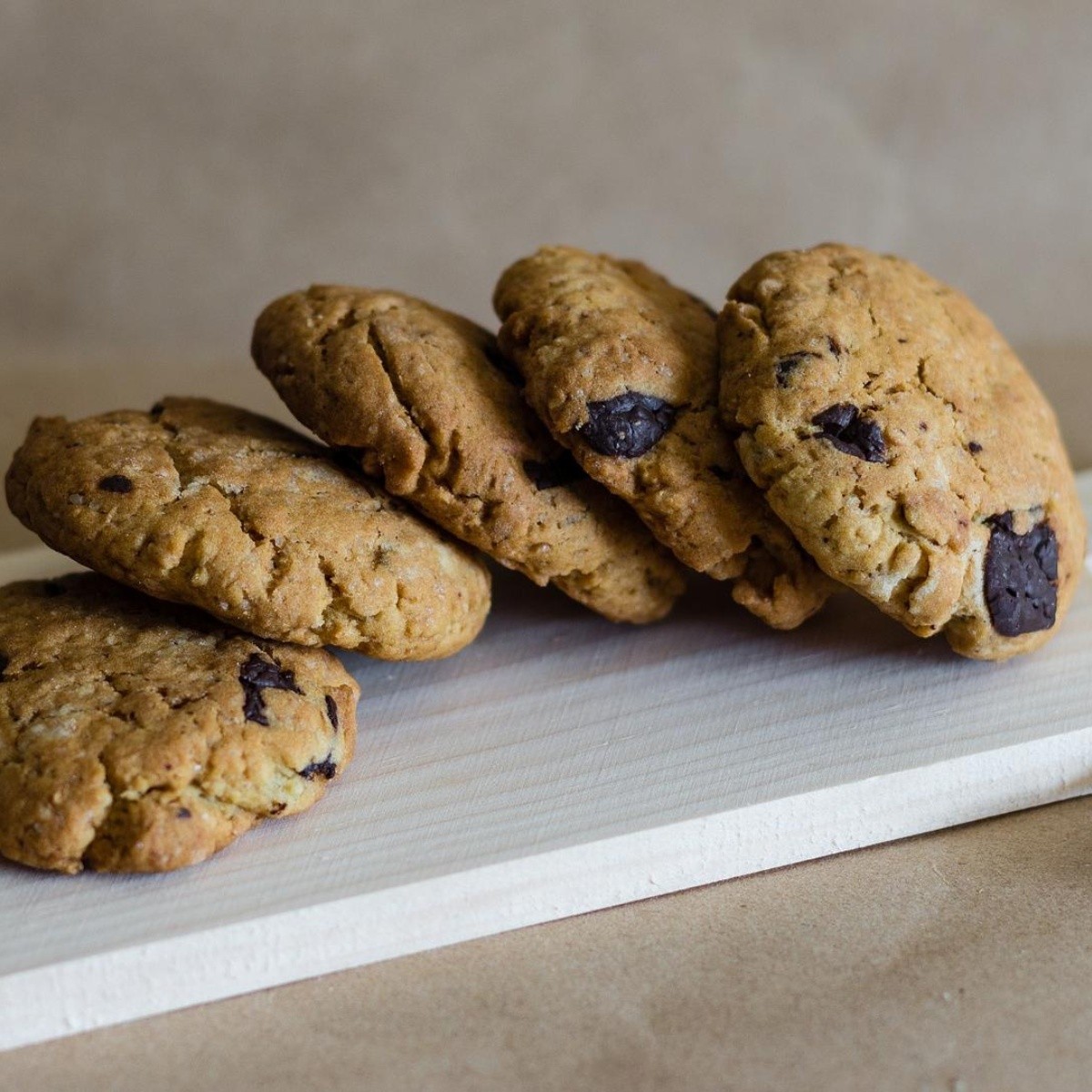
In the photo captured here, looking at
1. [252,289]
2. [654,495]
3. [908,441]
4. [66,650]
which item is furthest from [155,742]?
[252,289]

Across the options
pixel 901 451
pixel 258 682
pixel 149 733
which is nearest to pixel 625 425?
pixel 901 451

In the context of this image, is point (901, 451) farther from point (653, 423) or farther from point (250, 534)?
point (250, 534)

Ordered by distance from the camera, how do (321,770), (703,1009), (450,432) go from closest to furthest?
(703,1009)
(321,770)
(450,432)

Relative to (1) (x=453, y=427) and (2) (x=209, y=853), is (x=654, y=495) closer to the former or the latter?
(1) (x=453, y=427)

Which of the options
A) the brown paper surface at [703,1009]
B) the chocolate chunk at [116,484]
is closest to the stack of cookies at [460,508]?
the chocolate chunk at [116,484]

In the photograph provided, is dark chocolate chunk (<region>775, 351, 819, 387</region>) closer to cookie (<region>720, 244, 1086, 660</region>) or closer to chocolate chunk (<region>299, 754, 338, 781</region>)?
cookie (<region>720, 244, 1086, 660</region>)

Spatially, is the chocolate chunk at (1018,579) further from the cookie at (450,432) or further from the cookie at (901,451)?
the cookie at (450,432)

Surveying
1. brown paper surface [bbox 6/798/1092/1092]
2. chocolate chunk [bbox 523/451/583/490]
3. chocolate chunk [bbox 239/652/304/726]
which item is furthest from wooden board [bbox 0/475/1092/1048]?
chocolate chunk [bbox 523/451/583/490]
